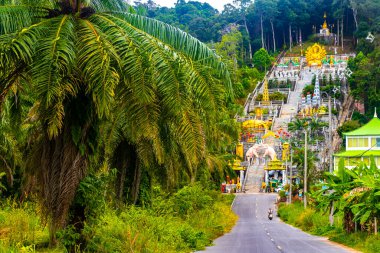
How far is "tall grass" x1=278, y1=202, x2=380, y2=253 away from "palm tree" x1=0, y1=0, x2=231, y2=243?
866 cm

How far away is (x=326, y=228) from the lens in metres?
30.8

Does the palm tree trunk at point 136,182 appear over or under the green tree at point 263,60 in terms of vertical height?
under

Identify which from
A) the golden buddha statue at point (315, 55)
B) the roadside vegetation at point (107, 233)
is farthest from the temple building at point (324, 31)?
the roadside vegetation at point (107, 233)

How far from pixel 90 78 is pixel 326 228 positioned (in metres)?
20.6

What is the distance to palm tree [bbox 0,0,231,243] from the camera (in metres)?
12.4

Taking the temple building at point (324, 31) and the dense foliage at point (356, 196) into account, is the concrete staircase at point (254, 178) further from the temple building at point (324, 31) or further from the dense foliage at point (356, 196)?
the temple building at point (324, 31)

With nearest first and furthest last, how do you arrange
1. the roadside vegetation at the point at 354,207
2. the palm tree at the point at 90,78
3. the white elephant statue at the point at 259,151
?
the palm tree at the point at 90,78
the roadside vegetation at the point at 354,207
the white elephant statue at the point at 259,151

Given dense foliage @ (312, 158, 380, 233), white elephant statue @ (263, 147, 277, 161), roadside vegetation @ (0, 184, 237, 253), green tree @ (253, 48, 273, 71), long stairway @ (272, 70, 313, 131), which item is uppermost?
green tree @ (253, 48, 273, 71)

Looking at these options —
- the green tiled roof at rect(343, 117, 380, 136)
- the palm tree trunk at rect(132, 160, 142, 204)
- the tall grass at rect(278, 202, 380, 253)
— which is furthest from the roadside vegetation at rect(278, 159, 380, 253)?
the green tiled roof at rect(343, 117, 380, 136)

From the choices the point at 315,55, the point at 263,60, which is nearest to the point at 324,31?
the point at 315,55

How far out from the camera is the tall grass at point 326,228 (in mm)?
21781

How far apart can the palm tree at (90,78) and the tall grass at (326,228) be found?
8.66m

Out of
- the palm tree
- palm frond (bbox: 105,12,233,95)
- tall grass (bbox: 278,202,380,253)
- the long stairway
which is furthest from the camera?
the long stairway

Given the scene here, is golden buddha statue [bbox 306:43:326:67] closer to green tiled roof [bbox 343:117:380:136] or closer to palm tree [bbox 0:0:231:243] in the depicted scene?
green tiled roof [bbox 343:117:380:136]
